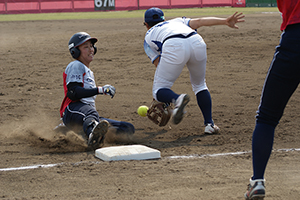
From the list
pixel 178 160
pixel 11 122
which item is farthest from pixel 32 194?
pixel 11 122

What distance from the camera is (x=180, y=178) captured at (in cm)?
322

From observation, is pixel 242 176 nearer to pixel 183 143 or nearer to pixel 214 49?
pixel 183 143

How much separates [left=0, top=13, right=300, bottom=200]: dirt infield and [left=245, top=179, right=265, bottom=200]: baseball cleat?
26cm

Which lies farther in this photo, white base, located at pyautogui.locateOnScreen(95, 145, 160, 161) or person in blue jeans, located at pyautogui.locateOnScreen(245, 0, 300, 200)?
white base, located at pyautogui.locateOnScreen(95, 145, 160, 161)

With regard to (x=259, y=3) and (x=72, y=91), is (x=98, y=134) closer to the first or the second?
(x=72, y=91)

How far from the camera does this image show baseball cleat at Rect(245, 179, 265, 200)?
258 centimetres

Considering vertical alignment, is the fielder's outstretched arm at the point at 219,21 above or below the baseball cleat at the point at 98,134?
above

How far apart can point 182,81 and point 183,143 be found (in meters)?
3.62

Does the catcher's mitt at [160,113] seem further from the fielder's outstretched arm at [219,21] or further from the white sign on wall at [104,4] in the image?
the white sign on wall at [104,4]

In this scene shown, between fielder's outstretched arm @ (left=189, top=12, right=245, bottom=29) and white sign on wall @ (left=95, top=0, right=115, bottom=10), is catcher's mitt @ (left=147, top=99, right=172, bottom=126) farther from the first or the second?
white sign on wall @ (left=95, top=0, right=115, bottom=10)

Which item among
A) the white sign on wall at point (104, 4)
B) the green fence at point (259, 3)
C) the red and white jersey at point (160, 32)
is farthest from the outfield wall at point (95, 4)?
the red and white jersey at point (160, 32)

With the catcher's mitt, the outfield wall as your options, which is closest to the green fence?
the outfield wall

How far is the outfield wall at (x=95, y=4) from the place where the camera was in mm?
24984

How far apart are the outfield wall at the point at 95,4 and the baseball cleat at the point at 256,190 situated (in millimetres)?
23772
